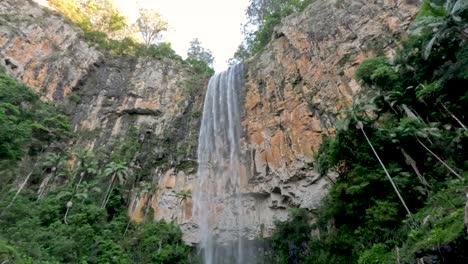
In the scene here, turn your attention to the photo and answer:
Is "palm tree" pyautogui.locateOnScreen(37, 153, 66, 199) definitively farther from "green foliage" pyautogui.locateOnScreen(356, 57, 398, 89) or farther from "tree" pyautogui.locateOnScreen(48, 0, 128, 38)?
"green foliage" pyautogui.locateOnScreen(356, 57, 398, 89)

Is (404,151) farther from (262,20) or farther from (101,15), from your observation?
(101,15)

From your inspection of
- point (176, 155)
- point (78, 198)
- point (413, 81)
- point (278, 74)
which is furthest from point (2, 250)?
point (278, 74)

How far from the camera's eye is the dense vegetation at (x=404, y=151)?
9508mm

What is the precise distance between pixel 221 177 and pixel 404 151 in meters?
12.3

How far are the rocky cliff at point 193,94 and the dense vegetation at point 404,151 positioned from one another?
11.7 feet

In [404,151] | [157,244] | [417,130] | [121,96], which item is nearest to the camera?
[417,130]

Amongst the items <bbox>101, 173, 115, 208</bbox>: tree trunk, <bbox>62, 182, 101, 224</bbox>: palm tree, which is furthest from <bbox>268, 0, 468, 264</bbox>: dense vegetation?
<bbox>62, 182, 101, 224</bbox>: palm tree

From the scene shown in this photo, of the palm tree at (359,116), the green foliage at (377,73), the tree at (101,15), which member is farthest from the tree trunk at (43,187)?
the green foliage at (377,73)

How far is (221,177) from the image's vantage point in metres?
21.4

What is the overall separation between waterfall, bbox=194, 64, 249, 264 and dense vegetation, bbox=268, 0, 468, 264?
6.15 meters

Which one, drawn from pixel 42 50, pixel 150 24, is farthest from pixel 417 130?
pixel 150 24

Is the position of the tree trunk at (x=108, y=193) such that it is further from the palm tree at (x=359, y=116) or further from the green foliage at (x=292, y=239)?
the palm tree at (x=359, y=116)

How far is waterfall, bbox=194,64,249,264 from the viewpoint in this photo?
19.1m

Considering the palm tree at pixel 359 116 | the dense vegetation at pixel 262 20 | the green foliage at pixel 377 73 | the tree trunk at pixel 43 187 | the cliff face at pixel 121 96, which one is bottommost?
the palm tree at pixel 359 116
